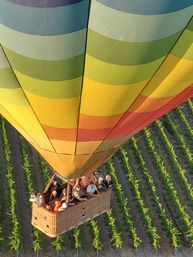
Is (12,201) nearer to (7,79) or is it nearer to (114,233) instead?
(114,233)

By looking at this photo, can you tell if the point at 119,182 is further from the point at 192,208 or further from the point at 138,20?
the point at 138,20

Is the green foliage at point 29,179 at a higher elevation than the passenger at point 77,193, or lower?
higher

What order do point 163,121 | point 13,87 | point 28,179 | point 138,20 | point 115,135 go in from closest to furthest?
point 138,20
point 13,87
point 115,135
point 28,179
point 163,121

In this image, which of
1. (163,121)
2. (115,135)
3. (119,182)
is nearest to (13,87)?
A: (115,135)

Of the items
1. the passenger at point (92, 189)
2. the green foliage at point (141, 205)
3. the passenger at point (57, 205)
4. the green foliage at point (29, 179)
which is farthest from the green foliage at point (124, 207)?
the passenger at point (57, 205)

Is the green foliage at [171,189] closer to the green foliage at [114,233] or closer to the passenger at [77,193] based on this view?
the green foliage at [114,233]

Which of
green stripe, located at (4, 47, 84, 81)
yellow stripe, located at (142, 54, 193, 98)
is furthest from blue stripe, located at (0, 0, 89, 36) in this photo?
yellow stripe, located at (142, 54, 193, 98)
